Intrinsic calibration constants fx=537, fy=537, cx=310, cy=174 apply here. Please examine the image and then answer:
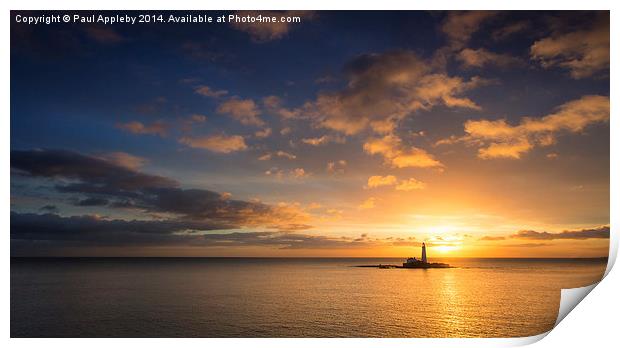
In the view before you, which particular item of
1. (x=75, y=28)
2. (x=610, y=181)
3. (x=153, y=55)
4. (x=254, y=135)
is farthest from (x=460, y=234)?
(x=75, y=28)

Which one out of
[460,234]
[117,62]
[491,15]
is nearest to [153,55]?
[117,62]

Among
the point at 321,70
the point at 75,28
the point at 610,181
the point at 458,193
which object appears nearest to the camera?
the point at 610,181

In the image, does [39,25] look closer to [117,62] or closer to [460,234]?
[117,62]

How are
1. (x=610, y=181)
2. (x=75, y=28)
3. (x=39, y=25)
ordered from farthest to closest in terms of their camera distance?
(x=75, y=28) < (x=39, y=25) < (x=610, y=181)

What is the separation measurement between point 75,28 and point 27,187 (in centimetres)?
347

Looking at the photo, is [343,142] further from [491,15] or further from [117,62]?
[117,62]

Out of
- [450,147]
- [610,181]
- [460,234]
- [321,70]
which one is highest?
[321,70]

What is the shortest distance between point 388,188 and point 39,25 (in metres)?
7.61

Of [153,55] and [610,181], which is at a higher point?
[153,55]

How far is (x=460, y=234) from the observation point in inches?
499

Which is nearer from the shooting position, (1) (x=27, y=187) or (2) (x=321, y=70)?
(2) (x=321, y=70)

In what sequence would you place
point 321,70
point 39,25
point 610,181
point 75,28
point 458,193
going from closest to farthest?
point 610,181 < point 39,25 < point 75,28 < point 321,70 < point 458,193

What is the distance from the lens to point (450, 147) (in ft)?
33.4

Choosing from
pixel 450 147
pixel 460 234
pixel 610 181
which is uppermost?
pixel 450 147
